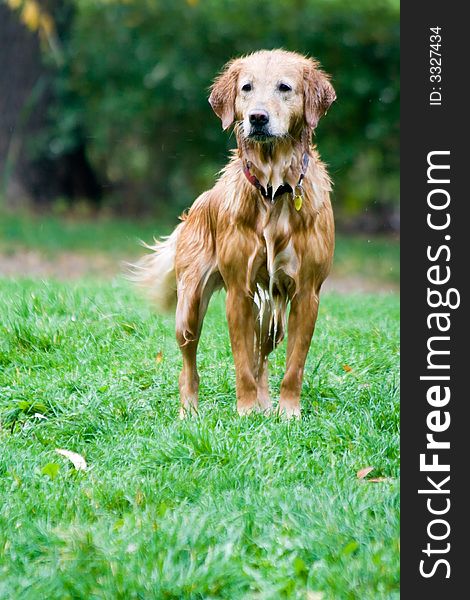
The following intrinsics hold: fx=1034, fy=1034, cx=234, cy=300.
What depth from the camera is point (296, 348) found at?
211 inches

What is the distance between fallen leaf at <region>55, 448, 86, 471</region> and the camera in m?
4.90

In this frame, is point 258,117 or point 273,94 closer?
point 258,117

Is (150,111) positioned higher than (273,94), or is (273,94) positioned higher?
(150,111)

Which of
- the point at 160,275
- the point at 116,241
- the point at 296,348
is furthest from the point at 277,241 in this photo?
the point at 116,241

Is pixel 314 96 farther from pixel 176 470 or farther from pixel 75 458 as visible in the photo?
pixel 75 458

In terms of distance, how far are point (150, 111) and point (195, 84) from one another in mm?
870

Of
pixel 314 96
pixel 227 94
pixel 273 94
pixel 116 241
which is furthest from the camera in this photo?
pixel 116 241

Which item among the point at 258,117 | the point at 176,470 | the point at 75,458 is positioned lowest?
the point at 176,470

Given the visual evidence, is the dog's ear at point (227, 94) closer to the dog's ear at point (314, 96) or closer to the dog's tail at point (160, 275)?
the dog's ear at point (314, 96)

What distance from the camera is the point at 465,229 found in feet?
14.6

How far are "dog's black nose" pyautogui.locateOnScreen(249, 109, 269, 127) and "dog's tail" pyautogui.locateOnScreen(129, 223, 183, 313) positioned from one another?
1.24m

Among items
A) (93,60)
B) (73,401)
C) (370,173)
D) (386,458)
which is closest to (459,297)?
(386,458)

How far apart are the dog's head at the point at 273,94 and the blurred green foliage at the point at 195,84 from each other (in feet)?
26.7

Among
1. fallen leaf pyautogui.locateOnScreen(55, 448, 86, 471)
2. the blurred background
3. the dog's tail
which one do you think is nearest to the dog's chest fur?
the dog's tail
